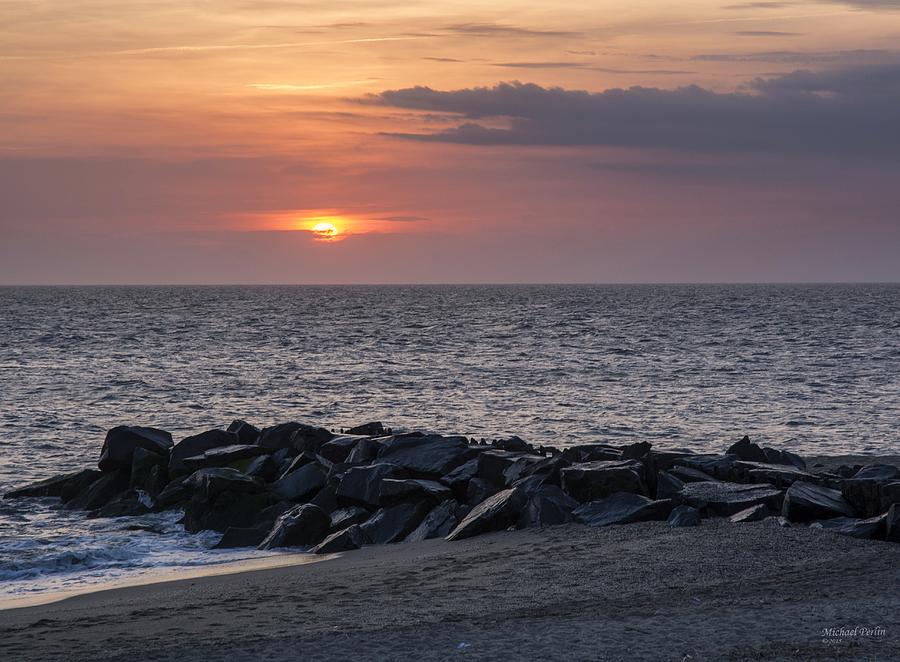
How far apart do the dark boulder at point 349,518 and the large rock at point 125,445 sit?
692 cm

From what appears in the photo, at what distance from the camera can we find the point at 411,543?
1698cm

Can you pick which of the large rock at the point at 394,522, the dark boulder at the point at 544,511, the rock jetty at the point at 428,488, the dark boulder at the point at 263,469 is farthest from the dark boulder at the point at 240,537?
the dark boulder at the point at 544,511

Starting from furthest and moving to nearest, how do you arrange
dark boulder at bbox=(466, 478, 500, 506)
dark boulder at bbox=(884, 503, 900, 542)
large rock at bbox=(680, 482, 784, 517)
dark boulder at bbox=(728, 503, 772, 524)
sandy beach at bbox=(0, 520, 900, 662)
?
dark boulder at bbox=(466, 478, 500, 506) → large rock at bbox=(680, 482, 784, 517) → dark boulder at bbox=(728, 503, 772, 524) → dark boulder at bbox=(884, 503, 900, 542) → sandy beach at bbox=(0, 520, 900, 662)

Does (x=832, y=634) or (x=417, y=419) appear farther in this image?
(x=417, y=419)

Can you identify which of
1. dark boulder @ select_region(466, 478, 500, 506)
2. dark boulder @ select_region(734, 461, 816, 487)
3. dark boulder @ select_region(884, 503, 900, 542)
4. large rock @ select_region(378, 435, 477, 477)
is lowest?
dark boulder @ select_region(466, 478, 500, 506)

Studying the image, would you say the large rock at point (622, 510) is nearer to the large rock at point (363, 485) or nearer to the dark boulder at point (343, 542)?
the dark boulder at point (343, 542)

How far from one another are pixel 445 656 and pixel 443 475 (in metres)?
10.8

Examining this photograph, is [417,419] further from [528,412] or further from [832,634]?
[832,634]

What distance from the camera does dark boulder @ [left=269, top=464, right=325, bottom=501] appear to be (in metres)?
20.8

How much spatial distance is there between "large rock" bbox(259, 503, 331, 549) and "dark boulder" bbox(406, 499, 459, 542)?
1.65 meters

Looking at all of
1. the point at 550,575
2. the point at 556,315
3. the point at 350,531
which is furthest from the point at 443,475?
the point at 556,315

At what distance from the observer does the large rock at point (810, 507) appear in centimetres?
1572

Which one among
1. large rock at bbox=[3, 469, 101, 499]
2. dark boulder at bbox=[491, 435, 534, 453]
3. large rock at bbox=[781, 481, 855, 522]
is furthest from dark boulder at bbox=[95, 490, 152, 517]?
large rock at bbox=[781, 481, 855, 522]

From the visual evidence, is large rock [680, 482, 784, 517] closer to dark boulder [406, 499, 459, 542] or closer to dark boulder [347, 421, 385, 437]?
dark boulder [406, 499, 459, 542]
